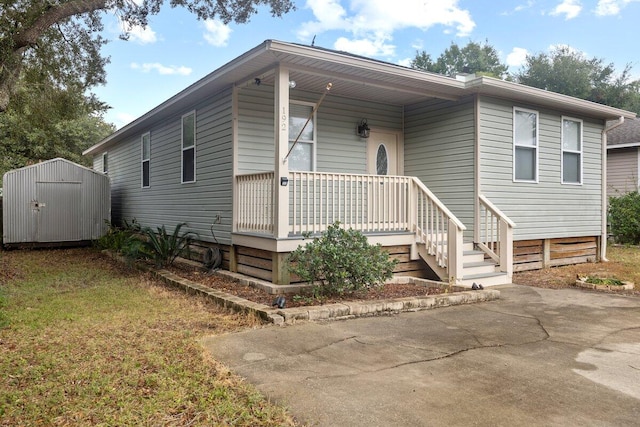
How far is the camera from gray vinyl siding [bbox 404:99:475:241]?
8188mm

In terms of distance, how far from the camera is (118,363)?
3516 mm

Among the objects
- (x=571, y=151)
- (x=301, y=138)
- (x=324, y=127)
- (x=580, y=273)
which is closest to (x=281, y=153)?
(x=301, y=138)

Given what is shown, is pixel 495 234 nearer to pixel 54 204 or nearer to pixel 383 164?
pixel 383 164

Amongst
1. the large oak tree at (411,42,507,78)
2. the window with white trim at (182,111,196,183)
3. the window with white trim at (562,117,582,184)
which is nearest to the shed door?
the window with white trim at (182,111,196,183)

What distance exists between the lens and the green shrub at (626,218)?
509 inches

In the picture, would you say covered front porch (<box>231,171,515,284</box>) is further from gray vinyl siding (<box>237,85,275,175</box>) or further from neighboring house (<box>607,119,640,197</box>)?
neighboring house (<box>607,119,640,197</box>)

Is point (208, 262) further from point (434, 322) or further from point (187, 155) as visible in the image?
point (434, 322)

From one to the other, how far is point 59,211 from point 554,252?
40.0 ft

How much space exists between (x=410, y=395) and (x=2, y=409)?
7.99 ft

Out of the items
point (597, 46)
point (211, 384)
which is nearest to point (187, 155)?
point (211, 384)

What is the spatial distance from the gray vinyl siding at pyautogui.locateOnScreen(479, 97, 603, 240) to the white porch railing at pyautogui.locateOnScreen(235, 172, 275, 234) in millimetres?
3867

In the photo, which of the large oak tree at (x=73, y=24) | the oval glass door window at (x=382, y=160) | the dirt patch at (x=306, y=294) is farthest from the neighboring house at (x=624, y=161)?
the large oak tree at (x=73, y=24)

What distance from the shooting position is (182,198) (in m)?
9.62

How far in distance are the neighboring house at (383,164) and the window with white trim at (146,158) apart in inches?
31.6
